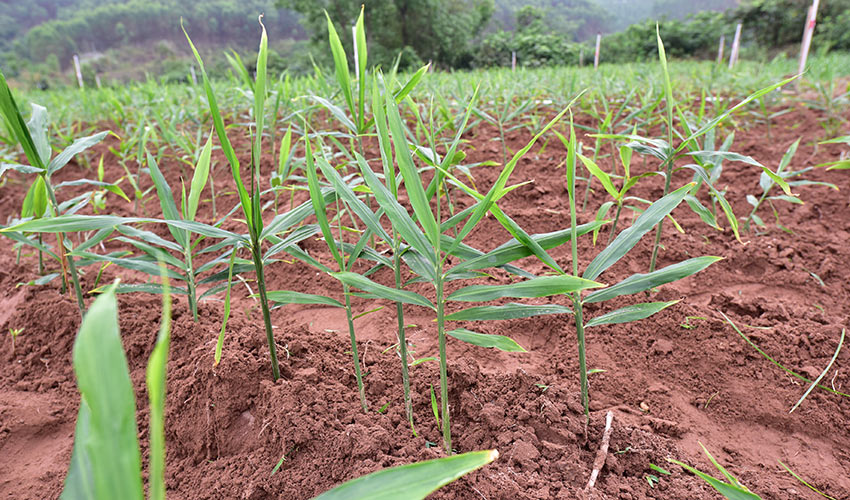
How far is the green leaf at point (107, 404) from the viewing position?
30 cm

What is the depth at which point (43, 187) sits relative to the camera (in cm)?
117

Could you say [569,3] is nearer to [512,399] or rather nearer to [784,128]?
[784,128]

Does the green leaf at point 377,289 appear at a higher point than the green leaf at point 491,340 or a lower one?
higher

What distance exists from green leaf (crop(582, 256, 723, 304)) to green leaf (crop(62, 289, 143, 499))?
705mm

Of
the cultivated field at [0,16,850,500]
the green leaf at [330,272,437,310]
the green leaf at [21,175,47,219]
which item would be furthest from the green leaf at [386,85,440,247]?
the green leaf at [21,175,47,219]

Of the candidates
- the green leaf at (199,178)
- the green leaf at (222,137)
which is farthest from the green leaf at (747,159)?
the green leaf at (199,178)

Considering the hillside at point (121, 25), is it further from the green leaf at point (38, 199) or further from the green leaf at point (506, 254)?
the green leaf at point (506, 254)

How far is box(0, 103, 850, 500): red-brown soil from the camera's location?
0.87m

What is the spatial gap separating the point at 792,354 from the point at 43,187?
1867 mm

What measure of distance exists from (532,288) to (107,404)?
545 millimetres

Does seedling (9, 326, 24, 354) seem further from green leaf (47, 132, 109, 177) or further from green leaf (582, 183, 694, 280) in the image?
green leaf (582, 183, 694, 280)

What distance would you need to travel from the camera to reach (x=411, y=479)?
407 mm

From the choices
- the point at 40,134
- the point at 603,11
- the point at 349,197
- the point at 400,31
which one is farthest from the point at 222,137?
the point at 603,11

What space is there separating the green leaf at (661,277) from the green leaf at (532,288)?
164 millimetres
